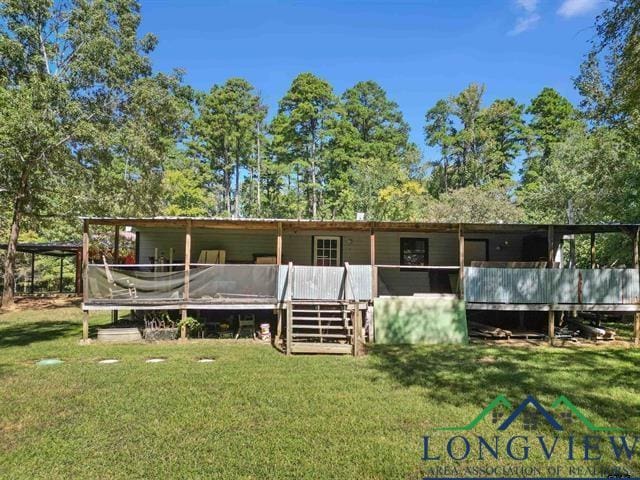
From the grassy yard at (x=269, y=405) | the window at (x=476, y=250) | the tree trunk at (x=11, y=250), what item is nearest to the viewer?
the grassy yard at (x=269, y=405)

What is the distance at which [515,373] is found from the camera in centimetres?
757

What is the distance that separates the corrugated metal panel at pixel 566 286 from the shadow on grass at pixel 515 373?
134 centimetres

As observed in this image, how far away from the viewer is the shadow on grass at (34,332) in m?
10.3

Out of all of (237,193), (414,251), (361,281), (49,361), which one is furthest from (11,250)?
(237,193)

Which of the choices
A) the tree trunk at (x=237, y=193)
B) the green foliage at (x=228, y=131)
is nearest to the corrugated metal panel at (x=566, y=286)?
the green foliage at (x=228, y=131)

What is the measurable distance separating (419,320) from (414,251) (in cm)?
397

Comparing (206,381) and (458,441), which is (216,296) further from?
(458,441)

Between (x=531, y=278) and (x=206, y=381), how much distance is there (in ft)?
26.8

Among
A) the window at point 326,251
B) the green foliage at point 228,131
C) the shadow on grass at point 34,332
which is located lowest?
the shadow on grass at point 34,332

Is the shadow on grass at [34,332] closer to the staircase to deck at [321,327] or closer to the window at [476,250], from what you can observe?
the staircase to deck at [321,327]

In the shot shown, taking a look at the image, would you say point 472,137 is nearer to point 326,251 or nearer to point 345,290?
point 326,251

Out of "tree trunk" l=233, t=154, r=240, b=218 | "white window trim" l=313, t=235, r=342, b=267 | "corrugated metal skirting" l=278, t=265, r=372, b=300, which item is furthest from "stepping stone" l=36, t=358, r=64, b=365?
"tree trunk" l=233, t=154, r=240, b=218

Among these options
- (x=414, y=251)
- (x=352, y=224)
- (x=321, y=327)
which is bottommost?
(x=321, y=327)

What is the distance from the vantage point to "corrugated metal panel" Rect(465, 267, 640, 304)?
10.5 meters
